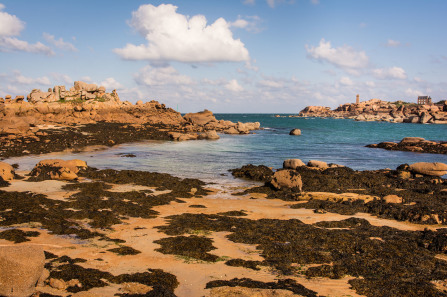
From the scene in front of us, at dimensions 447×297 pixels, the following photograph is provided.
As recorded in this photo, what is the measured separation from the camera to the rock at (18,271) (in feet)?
22.0

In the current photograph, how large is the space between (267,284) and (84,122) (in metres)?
65.1

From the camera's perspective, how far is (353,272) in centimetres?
956

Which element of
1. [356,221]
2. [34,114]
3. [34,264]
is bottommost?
[356,221]

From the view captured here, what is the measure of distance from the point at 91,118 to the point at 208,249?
66393 mm

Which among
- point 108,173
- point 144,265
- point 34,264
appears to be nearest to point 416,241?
point 144,265

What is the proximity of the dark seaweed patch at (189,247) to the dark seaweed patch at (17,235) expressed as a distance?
14.6 feet

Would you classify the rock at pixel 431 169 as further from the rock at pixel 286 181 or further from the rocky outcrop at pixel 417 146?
the rocky outcrop at pixel 417 146

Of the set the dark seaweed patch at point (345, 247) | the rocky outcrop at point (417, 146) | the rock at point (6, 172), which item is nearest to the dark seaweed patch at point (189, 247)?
the dark seaweed patch at point (345, 247)

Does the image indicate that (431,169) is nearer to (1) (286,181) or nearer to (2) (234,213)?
(1) (286,181)

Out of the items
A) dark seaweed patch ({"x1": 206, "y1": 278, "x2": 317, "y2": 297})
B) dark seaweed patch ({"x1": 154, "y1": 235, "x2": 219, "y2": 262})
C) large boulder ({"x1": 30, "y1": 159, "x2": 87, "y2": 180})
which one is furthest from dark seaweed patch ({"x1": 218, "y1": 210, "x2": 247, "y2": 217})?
large boulder ({"x1": 30, "y1": 159, "x2": 87, "y2": 180})

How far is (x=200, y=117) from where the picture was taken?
9006cm

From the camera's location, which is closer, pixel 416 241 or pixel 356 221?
pixel 416 241

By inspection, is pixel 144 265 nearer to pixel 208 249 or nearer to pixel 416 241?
pixel 208 249

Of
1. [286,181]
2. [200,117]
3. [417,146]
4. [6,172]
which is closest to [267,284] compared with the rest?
[286,181]
